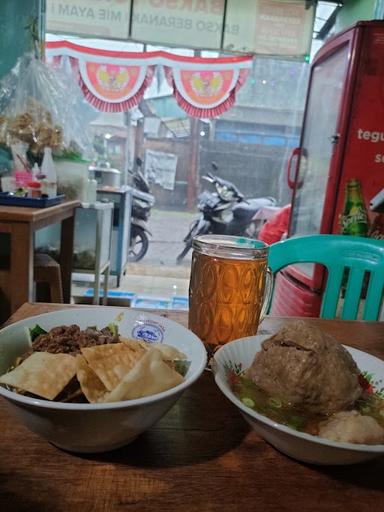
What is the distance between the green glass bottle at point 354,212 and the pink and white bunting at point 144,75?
1527 mm

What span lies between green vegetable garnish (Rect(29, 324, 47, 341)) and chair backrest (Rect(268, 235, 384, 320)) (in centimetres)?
79

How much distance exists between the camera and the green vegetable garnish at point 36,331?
0.52 metres

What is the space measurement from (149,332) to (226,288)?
0.46 feet

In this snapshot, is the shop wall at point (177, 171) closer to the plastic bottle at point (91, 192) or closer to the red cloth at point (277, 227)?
the red cloth at point (277, 227)

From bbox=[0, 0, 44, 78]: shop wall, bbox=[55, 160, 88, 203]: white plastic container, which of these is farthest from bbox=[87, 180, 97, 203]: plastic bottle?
bbox=[0, 0, 44, 78]: shop wall

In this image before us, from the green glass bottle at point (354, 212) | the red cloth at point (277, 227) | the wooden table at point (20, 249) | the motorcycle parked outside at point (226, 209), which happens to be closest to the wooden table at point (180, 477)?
the wooden table at point (20, 249)

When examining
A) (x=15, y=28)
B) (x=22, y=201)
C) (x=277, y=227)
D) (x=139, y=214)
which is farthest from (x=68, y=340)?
(x=139, y=214)

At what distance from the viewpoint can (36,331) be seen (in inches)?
20.8

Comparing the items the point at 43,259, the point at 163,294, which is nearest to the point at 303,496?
the point at 43,259

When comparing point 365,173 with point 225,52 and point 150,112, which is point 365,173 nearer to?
point 225,52

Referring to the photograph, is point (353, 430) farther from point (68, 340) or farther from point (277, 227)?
point (277, 227)

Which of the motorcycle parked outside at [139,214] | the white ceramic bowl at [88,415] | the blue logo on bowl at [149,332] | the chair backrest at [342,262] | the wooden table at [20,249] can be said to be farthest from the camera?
the motorcycle parked outside at [139,214]

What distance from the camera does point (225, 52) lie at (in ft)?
9.62

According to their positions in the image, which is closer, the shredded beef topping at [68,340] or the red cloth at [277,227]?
the shredded beef topping at [68,340]
